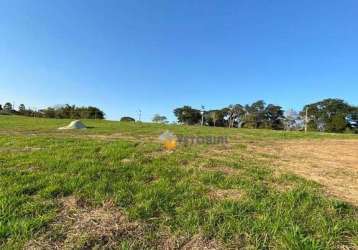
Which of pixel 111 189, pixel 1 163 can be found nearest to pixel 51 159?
pixel 1 163

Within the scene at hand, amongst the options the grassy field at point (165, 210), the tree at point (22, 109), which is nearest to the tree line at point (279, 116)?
the tree at point (22, 109)

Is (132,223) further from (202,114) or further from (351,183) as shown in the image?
(202,114)

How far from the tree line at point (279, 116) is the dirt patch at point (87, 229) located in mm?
61155

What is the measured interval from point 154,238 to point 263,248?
88 cm

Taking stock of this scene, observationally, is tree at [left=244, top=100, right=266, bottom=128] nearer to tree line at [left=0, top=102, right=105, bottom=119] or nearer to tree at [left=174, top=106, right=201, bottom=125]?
tree at [left=174, top=106, right=201, bottom=125]

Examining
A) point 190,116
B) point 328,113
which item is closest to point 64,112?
point 190,116

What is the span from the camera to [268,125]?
69.3 meters

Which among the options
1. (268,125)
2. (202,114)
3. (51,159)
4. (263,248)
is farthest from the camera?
(202,114)

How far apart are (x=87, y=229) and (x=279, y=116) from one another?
246 ft

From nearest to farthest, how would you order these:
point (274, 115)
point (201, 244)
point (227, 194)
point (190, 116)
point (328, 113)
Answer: point (201, 244) → point (227, 194) → point (328, 113) → point (274, 115) → point (190, 116)

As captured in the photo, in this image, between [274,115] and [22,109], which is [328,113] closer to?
[274,115]

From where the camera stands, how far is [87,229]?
2453 mm

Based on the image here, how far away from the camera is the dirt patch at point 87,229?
2.22 meters

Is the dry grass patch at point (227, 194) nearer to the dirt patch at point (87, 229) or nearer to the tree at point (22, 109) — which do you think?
the dirt patch at point (87, 229)
